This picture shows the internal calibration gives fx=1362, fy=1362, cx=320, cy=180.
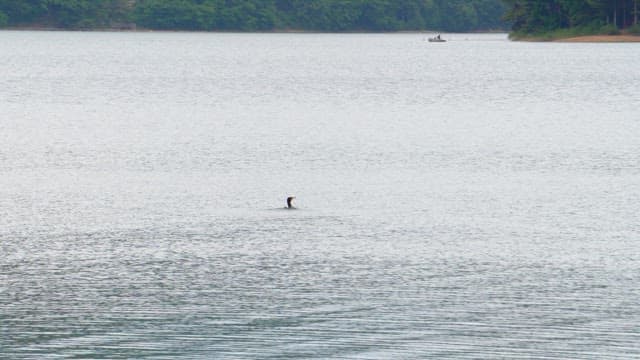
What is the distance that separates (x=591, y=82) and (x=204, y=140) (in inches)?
2758

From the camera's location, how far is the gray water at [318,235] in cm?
2966

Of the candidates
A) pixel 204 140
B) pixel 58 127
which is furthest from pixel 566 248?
pixel 58 127

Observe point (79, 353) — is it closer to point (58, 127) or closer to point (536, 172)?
point (536, 172)

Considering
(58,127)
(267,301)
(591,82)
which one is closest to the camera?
(267,301)

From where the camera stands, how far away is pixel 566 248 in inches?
1576

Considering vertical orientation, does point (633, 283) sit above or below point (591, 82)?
below

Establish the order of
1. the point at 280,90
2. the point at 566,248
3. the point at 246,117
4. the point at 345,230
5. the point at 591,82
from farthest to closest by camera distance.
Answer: the point at 591,82, the point at 280,90, the point at 246,117, the point at 345,230, the point at 566,248

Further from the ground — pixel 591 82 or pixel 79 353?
pixel 591 82

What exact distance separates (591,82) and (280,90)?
3222 centimetres

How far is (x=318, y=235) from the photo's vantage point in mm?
42406

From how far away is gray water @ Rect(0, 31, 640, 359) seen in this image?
1168 inches

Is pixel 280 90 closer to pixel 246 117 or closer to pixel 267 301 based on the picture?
pixel 246 117

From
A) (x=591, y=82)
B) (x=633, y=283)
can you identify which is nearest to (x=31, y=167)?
(x=633, y=283)

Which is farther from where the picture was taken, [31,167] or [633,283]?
[31,167]
